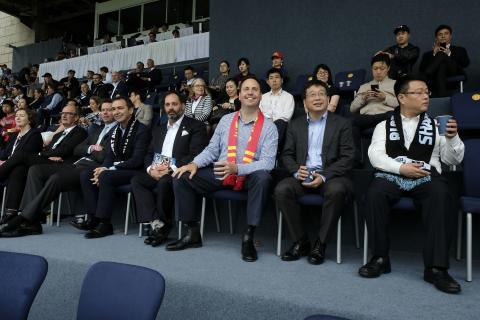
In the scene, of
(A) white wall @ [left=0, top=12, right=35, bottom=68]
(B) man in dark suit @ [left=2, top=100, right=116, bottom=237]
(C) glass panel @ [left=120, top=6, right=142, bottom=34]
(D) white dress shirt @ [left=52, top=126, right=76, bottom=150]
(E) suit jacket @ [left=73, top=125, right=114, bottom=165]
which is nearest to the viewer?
(B) man in dark suit @ [left=2, top=100, right=116, bottom=237]

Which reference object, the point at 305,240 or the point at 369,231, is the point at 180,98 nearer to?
the point at 305,240

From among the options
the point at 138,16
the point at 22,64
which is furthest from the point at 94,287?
the point at 22,64

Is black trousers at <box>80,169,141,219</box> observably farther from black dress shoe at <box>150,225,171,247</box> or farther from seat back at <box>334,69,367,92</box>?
seat back at <box>334,69,367,92</box>

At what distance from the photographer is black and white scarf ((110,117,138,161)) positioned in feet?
10.4

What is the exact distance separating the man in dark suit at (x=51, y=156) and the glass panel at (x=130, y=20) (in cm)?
1035

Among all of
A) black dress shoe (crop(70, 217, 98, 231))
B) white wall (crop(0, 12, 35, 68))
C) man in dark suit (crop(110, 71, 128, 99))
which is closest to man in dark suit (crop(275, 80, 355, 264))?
black dress shoe (crop(70, 217, 98, 231))

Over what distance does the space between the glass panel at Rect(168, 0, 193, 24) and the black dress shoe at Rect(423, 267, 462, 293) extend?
11.7m

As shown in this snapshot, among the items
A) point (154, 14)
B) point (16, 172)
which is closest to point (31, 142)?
point (16, 172)

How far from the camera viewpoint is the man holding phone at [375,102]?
3.23 m

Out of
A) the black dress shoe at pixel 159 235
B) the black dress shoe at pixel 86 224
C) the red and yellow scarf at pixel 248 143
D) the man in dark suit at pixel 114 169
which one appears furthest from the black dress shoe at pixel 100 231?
the red and yellow scarf at pixel 248 143

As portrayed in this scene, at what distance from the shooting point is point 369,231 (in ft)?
6.28

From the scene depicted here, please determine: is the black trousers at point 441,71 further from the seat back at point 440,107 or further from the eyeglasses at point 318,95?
the eyeglasses at point 318,95

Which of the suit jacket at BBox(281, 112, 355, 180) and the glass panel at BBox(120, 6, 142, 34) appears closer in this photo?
the suit jacket at BBox(281, 112, 355, 180)

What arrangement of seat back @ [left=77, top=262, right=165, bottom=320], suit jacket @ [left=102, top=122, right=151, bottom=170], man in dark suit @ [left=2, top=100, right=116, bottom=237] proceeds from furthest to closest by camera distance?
1. suit jacket @ [left=102, top=122, right=151, bottom=170]
2. man in dark suit @ [left=2, top=100, right=116, bottom=237]
3. seat back @ [left=77, top=262, right=165, bottom=320]
